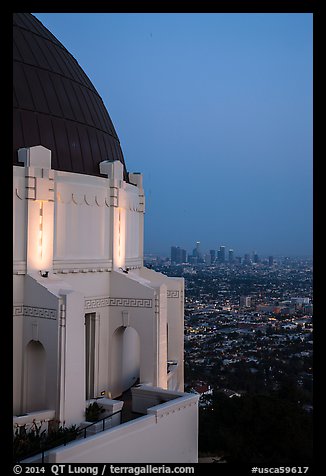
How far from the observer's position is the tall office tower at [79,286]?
32.3ft

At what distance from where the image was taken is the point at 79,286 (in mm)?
12180

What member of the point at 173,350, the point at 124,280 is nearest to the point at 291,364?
the point at 173,350

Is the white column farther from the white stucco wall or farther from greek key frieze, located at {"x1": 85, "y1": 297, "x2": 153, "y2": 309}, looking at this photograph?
the white stucco wall

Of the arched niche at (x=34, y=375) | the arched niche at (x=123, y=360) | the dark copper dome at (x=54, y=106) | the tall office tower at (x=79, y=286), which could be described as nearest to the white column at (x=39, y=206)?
the tall office tower at (x=79, y=286)

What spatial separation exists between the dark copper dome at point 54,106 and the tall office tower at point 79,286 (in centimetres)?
3

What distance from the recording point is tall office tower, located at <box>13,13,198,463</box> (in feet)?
32.3

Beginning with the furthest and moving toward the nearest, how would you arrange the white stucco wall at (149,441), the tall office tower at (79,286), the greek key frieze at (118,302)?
1. the greek key frieze at (118,302)
2. the tall office tower at (79,286)
3. the white stucco wall at (149,441)

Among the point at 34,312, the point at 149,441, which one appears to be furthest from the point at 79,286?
the point at 149,441

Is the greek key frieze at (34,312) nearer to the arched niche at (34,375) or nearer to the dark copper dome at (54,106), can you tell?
the arched niche at (34,375)

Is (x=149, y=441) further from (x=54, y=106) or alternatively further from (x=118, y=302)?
(x=54, y=106)

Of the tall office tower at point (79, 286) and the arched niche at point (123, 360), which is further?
the arched niche at point (123, 360)
